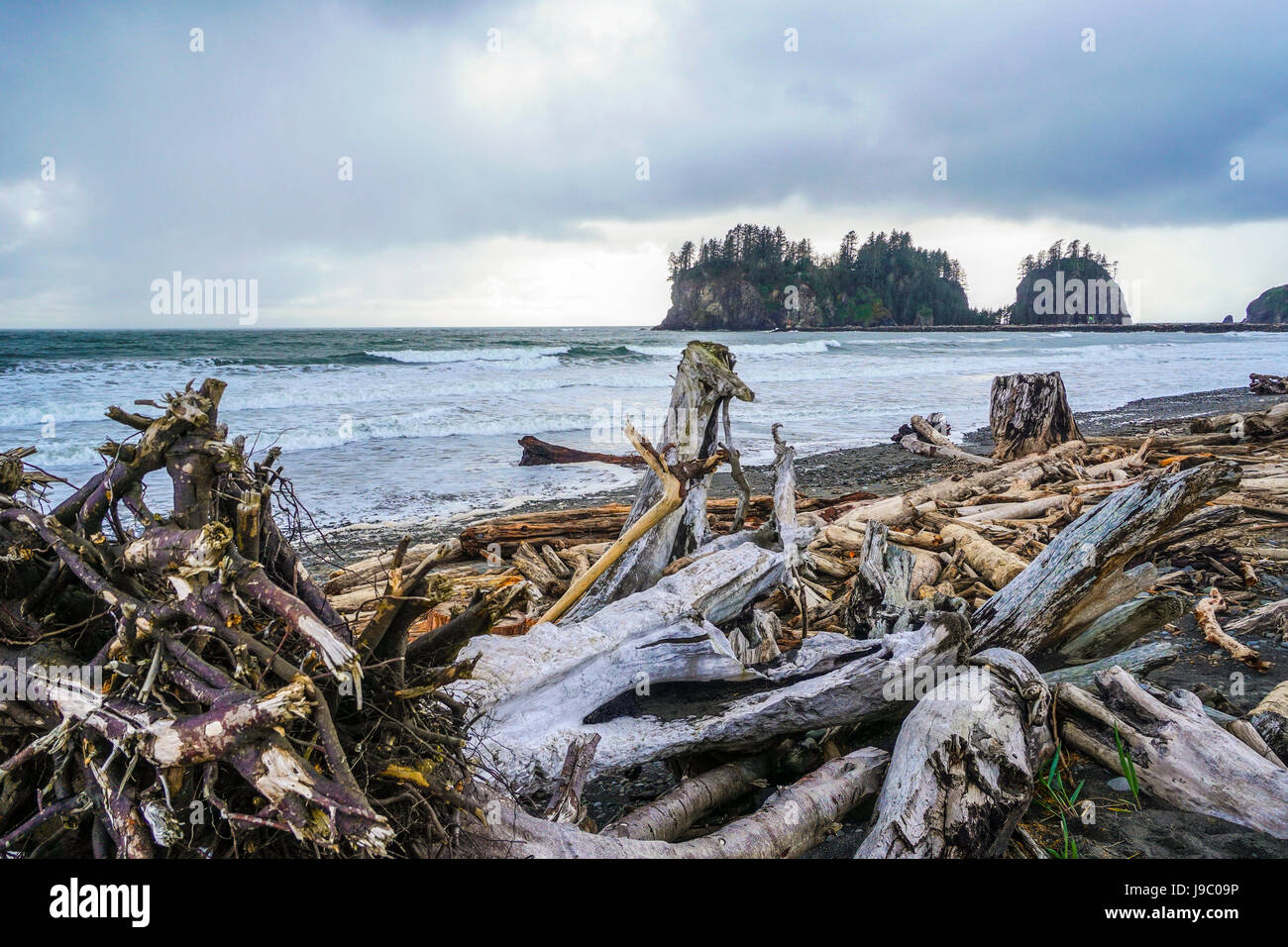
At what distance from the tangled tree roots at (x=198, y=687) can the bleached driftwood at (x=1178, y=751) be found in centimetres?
297

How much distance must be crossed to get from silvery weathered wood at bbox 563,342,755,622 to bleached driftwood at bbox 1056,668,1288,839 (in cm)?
237

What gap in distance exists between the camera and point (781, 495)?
5910 mm

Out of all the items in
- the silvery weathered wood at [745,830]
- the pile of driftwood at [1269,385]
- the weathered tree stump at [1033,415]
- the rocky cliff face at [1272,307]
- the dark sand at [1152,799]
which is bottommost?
the dark sand at [1152,799]

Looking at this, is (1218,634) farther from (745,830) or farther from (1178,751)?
(745,830)

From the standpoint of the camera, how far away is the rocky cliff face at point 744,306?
128000mm

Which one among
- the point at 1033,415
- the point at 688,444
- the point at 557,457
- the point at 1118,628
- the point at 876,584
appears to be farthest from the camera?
the point at 557,457

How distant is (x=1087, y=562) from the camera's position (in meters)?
3.86

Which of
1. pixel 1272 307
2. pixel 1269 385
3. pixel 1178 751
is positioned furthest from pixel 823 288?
pixel 1178 751

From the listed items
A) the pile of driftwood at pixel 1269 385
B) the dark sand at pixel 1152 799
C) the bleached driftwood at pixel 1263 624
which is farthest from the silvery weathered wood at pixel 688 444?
the pile of driftwood at pixel 1269 385

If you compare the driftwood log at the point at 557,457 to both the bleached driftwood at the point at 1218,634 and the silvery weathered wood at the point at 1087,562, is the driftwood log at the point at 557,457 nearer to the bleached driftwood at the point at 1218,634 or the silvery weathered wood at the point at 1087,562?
the bleached driftwood at the point at 1218,634

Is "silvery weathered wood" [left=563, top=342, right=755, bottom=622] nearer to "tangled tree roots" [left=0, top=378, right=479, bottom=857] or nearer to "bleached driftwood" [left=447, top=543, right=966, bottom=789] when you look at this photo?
"bleached driftwood" [left=447, top=543, right=966, bottom=789]

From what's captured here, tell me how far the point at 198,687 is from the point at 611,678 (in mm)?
1798

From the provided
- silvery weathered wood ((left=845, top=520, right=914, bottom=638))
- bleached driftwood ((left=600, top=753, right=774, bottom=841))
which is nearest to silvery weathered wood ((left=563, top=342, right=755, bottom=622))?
silvery weathered wood ((left=845, top=520, right=914, bottom=638))
